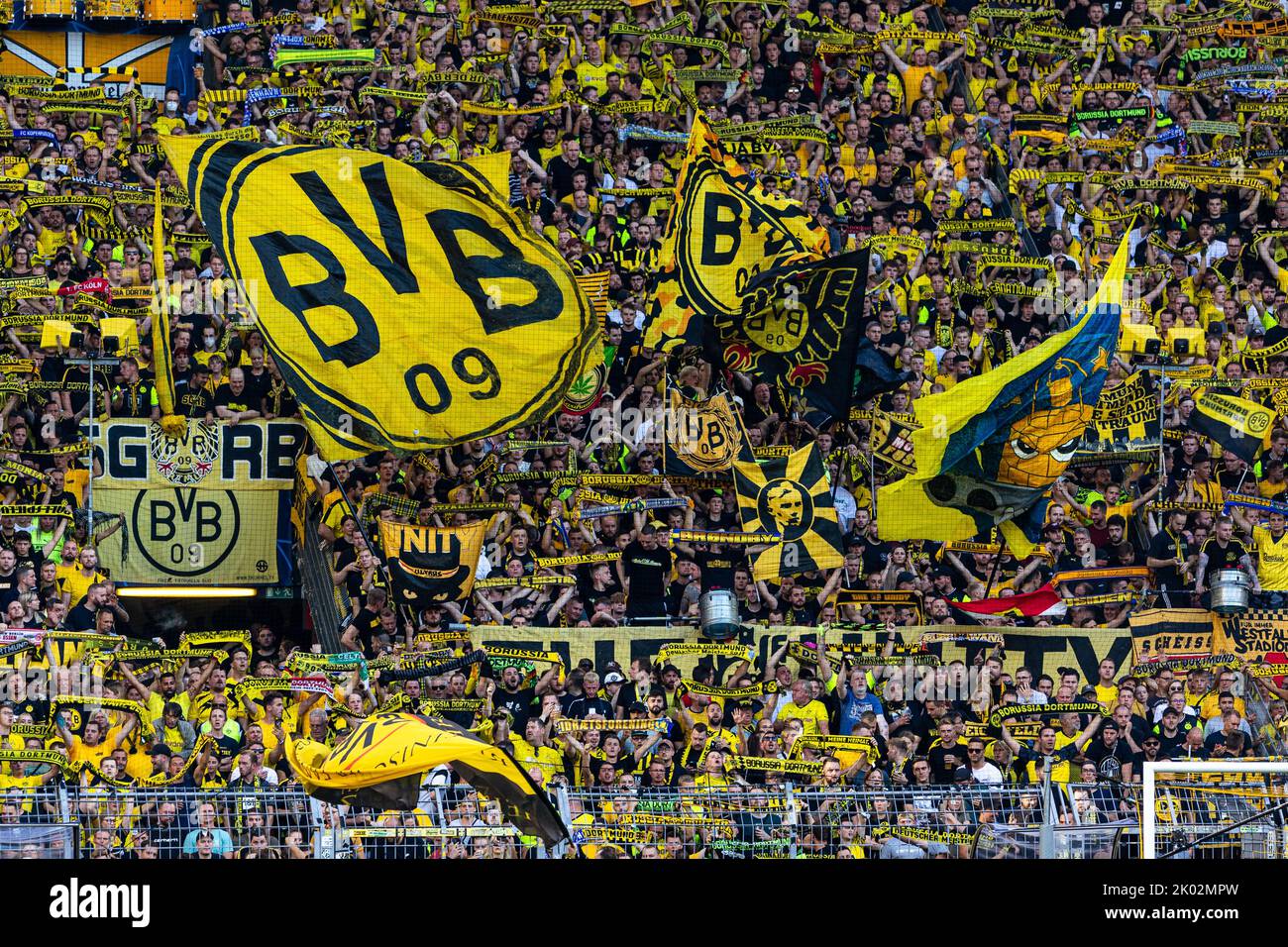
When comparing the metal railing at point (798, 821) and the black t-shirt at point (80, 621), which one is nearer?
the metal railing at point (798, 821)

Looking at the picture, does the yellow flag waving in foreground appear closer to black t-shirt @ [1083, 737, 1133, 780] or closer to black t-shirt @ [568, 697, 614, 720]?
black t-shirt @ [568, 697, 614, 720]

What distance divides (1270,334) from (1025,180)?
246 cm

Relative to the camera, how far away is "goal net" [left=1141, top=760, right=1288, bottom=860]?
45.2 feet

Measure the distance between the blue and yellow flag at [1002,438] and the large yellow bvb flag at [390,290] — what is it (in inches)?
106

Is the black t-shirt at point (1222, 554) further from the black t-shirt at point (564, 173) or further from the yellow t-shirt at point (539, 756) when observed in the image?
the black t-shirt at point (564, 173)

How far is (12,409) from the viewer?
19.5 m

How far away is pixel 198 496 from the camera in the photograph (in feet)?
64.0

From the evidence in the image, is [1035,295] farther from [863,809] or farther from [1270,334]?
[863,809]

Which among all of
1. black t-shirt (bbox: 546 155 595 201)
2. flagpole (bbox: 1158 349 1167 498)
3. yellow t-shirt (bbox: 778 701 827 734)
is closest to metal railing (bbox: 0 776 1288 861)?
yellow t-shirt (bbox: 778 701 827 734)

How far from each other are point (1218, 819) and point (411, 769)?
4.45 meters

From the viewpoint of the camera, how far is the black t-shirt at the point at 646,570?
18859 millimetres

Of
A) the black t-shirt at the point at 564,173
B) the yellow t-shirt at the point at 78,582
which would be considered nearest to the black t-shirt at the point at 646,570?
the black t-shirt at the point at 564,173

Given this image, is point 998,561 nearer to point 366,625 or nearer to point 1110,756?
point 1110,756
